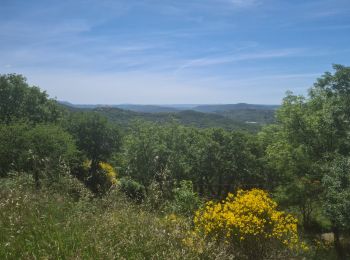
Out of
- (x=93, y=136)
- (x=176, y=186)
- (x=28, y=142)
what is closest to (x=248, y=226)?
(x=176, y=186)

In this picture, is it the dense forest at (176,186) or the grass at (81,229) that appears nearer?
the grass at (81,229)

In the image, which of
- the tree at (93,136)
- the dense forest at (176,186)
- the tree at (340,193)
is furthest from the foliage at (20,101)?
the tree at (340,193)

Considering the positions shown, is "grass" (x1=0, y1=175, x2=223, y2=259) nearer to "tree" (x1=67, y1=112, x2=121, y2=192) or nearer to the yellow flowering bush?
the yellow flowering bush

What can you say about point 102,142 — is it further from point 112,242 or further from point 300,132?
point 112,242

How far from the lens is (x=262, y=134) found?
36.3 meters

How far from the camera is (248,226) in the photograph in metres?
8.41

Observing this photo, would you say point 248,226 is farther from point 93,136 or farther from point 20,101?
point 93,136

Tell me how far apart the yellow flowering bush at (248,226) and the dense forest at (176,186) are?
0.03 metres

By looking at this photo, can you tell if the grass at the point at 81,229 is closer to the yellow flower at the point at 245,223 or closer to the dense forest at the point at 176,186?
the dense forest at the point at 176,186

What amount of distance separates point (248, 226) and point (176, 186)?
25.2ft

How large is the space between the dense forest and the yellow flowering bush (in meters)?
0.03

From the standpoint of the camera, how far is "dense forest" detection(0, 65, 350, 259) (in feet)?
15.9

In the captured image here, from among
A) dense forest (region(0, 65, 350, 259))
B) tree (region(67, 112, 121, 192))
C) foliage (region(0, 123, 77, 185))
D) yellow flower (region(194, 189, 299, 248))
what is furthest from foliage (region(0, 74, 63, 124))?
yellow flower (region(194, 189, 299, 248))

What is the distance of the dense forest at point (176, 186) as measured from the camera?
485cm
